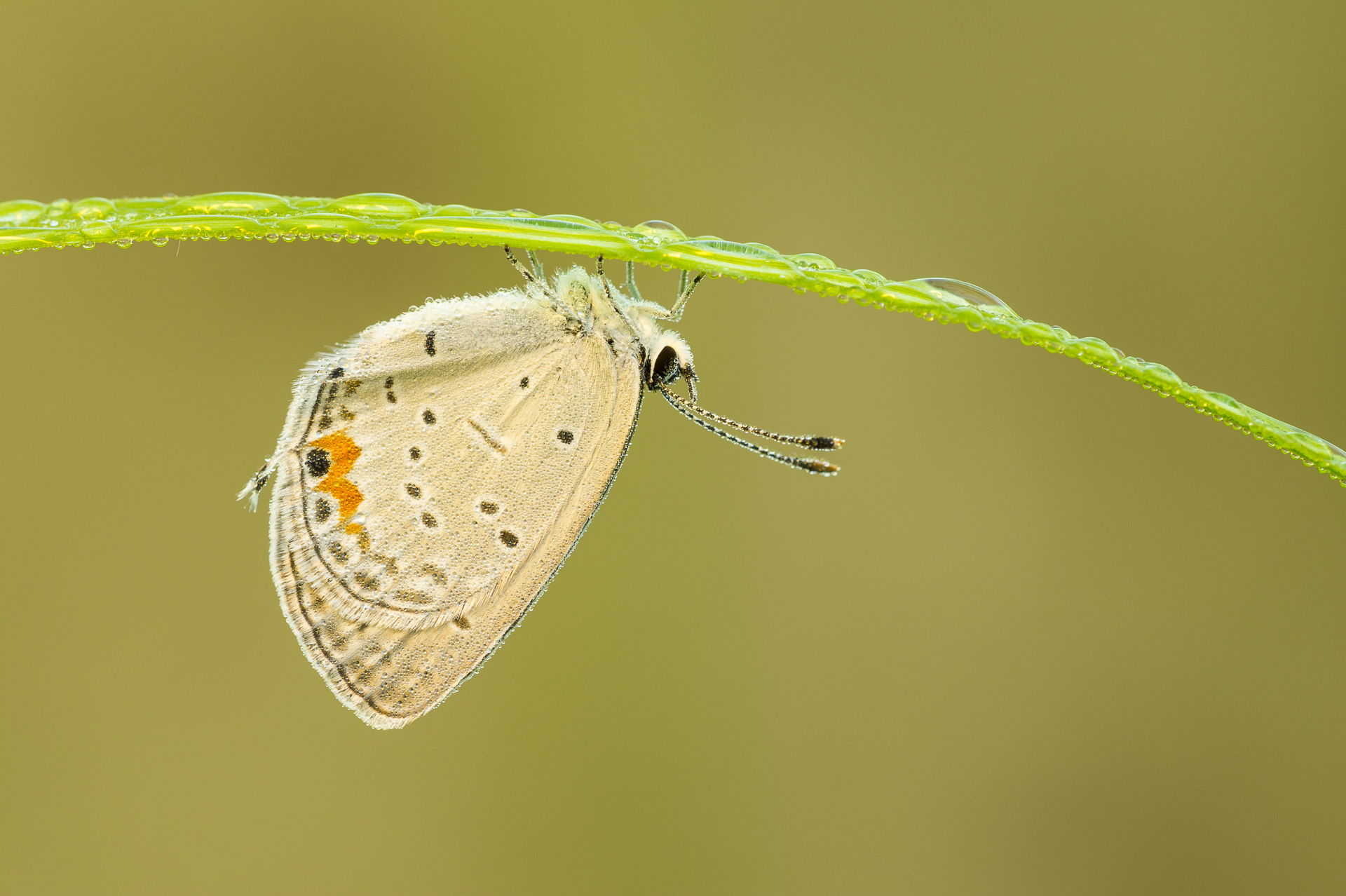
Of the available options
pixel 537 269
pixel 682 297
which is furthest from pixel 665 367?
pixel 537 269

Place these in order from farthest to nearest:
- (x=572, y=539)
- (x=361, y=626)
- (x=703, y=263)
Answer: (x=572, y=539) → (x=361, y=626) → (x=703, y=263)

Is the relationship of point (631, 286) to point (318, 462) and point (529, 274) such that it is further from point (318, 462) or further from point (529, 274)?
point (318, 462)

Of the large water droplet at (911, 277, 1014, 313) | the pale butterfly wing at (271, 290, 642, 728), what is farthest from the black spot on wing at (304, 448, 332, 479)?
the large water droplet at (911, 277, 1014, 313)

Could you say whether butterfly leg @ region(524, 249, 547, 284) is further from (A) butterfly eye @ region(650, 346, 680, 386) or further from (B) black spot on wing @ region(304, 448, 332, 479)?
(B) black spot on wing @ region(304, 448, 332, 479)

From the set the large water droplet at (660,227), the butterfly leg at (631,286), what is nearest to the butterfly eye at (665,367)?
the butterfly leg at (631,286)

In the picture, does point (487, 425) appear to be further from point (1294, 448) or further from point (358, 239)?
point (1294, 448)

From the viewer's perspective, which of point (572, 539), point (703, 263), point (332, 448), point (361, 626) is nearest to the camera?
point (703, 263)

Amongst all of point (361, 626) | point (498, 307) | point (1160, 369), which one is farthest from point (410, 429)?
point (1160, 369)
